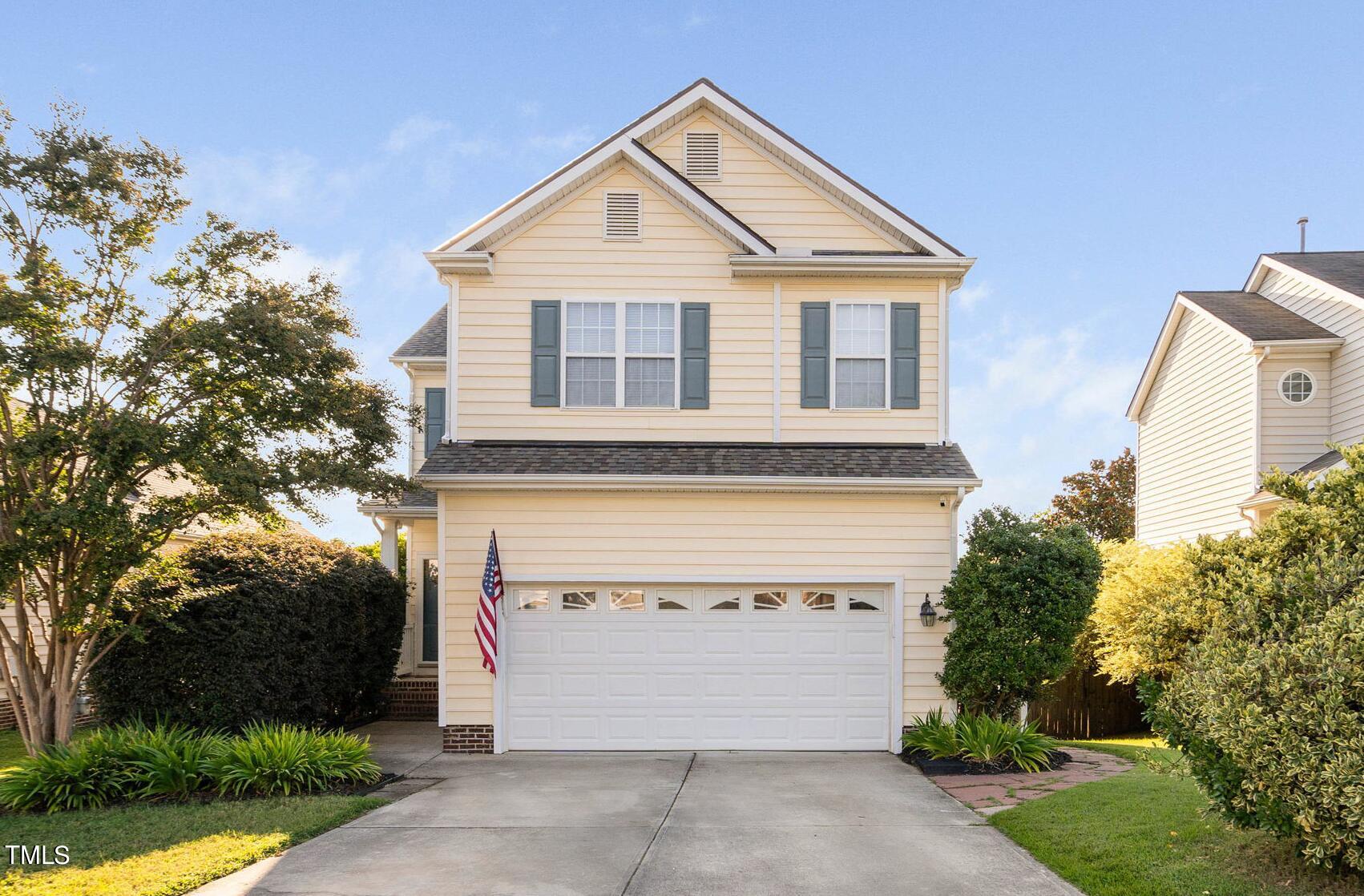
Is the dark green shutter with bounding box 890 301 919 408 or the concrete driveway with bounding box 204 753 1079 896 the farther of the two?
the dark green shutter with bounding box 890 301 919 408

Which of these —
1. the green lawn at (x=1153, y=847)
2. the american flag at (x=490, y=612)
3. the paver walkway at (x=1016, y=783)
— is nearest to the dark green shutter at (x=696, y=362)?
the american flag at (x=490, y=612)

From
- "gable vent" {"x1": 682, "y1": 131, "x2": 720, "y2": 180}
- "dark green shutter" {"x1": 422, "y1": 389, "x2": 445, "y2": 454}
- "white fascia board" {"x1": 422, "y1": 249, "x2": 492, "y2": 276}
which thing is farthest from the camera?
"dark green shutter" {"x1": 422, "y1": 389, "x2": 445, "y2": 454}

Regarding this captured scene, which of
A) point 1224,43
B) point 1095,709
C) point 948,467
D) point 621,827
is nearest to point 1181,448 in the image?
point 1095,709

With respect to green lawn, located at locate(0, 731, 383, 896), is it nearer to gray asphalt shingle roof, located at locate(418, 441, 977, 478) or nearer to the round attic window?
gray asphalt shingle roof, located at locate(418, 441, 977, 478)

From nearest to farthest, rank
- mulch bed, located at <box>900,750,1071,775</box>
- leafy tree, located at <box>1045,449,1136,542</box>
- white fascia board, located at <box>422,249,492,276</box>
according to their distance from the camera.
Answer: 1. mulch bed, located at <box>900,750,1071,775</box>
2. white fascia board, located at <box>422,249,492,276</box>
3. leafy tree, located at <box>1045,449,1136,542</box>

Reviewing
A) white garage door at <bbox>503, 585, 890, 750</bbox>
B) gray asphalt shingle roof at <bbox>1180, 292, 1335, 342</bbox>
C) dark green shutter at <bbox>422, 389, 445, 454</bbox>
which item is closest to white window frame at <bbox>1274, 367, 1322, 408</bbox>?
gray asphalt shingle roof at <bbox>1180, 292, 1335, 342</bbox>

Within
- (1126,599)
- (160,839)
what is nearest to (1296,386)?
(1126,599)

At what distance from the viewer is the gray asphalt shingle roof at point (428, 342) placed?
17.8 meters

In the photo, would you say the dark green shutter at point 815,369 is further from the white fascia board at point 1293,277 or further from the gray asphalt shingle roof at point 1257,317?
the white fascia board at point 1293,277

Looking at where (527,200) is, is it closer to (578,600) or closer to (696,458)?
(696,458)

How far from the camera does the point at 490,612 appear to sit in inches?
482

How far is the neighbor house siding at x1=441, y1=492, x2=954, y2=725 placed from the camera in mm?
12797

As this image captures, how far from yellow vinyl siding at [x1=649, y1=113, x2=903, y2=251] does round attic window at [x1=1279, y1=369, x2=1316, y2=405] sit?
9.35 metres

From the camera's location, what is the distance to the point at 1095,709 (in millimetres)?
17375
